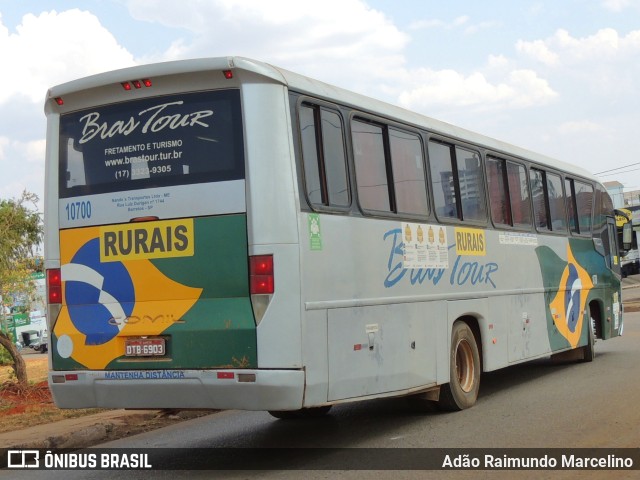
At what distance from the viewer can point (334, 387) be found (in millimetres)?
7887

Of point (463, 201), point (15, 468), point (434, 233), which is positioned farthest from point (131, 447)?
point (463, 201)

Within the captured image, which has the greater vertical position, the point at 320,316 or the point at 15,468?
the point at 320,316

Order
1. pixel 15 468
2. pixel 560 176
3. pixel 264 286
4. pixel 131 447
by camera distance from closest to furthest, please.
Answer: pixel 264 286 → pixel 15 468 → pixel 131 447 → pixel 560 176

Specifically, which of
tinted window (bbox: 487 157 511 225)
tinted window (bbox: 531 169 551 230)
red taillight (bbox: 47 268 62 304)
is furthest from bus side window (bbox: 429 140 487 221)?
red taillight (bbox: 47 268 62 304)

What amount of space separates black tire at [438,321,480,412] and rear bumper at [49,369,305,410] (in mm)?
3280

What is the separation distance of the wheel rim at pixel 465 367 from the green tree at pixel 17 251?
26.4 feet

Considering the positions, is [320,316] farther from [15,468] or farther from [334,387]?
[15,468]

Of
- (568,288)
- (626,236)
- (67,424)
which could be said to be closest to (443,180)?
(568,288)

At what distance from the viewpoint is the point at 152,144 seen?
8008mm

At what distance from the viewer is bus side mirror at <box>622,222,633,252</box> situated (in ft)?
57.2

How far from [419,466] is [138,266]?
2.89 m

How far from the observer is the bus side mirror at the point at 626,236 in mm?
17438

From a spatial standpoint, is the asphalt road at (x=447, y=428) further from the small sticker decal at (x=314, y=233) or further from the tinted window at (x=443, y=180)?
the tinted window at (x=443, y=180)

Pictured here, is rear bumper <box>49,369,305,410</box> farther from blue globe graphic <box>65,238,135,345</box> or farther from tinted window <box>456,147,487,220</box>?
tinted window <box>456,147,487,220</box>
